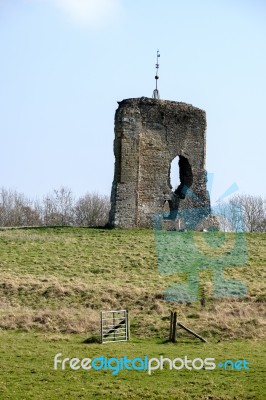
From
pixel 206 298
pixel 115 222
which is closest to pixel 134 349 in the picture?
pixel 206 298

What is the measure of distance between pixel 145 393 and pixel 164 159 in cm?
2390

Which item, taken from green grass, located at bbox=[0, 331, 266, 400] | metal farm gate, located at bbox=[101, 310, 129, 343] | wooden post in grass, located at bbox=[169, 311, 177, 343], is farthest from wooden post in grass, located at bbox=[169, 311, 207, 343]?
metal farm gate, located at bbox=[101, 310, 129, 343]

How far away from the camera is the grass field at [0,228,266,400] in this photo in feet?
41.0

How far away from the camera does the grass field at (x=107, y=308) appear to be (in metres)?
12.5

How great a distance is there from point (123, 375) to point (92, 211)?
156ft

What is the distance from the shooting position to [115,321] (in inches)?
702

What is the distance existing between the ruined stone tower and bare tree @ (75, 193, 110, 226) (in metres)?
21.4

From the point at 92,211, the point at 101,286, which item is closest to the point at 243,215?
the point at 92,211

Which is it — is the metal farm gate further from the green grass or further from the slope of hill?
the slope of hill

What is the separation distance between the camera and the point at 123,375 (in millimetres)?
13234

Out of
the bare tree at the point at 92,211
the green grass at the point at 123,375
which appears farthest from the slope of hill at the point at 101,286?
the bare tree at the point at 92,211

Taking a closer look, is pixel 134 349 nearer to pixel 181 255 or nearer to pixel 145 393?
pixel 145 393

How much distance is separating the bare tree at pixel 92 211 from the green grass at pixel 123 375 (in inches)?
1601

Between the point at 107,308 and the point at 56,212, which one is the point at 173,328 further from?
the point at 56,212
